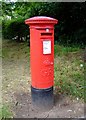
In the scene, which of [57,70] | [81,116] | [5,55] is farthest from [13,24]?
[81,116]

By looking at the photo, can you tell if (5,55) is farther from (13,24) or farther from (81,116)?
(81,116)

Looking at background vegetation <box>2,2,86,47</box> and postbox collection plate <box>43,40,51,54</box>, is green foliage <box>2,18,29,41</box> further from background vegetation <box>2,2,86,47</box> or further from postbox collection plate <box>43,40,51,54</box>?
postbox collection plate <box>43,40,51,54</box>

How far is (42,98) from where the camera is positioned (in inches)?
162

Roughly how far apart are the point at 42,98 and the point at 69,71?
1886 mm

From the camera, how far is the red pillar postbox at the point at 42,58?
12.9 feet

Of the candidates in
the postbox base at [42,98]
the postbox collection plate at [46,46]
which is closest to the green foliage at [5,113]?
the postbox base at [42,98]

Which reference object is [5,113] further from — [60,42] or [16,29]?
[16,29]

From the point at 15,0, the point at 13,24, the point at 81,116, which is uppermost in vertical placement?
the point at 15,0

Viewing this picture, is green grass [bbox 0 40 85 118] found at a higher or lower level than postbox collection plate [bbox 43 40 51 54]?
lower

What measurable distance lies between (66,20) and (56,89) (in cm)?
584

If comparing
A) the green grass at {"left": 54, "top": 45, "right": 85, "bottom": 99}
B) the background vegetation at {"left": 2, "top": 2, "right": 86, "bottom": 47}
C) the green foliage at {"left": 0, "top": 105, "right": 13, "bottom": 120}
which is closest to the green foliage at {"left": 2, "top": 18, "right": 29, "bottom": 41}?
the background vegetation at {"left": 2, "top": 2, "right": 86, "bottom": 47}

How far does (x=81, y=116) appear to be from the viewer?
3930 millimetres

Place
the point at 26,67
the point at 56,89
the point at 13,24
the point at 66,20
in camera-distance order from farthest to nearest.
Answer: the point at 13,24
the point at 66,20
the point at 26,67
the point at 56,89

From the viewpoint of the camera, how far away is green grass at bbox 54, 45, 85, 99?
480 centimetres
